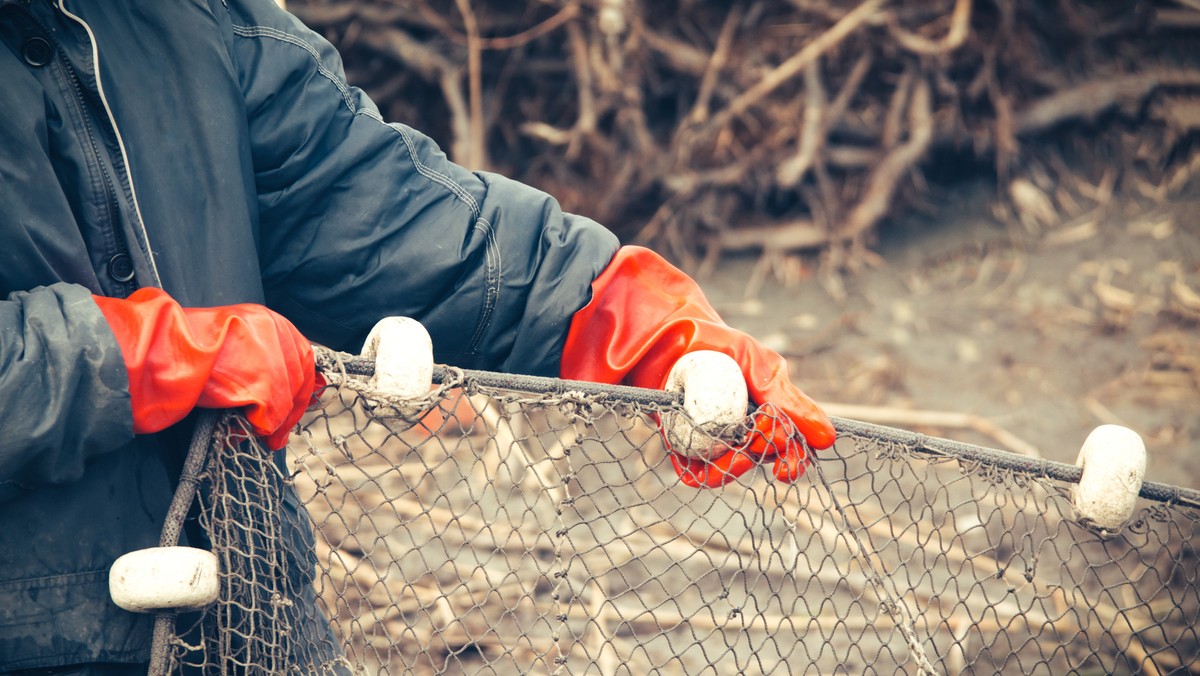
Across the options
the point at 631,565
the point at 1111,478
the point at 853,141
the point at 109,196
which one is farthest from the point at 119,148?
the point at 853,141

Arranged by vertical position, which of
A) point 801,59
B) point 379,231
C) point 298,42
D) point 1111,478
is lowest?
point 801,59

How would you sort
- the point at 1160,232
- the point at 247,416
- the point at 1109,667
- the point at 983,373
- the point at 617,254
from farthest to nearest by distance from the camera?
the point at 1160,232, the point at 983,373, the point at 1109,667, the point at 617,254, the point at 247,416

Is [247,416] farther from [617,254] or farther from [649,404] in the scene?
[617,254]

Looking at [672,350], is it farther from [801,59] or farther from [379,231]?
[801,59]

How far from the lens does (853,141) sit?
528cm

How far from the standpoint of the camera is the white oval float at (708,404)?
163 cm

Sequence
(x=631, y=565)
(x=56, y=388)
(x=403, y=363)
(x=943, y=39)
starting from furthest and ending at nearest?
Answer: (x=943, y=39) → (x=631, y=565) → (x=403, y=363) → (x=56, y=388)

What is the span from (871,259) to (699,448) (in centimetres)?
372

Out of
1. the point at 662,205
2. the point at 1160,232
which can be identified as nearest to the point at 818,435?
the point at 662,205

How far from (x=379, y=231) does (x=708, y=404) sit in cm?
67

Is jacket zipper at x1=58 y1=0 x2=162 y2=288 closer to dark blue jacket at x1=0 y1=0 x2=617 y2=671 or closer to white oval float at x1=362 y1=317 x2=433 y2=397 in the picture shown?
dark blue jacket at x1=0 y1=0 x2=617 y2=671

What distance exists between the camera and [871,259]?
5141 mm

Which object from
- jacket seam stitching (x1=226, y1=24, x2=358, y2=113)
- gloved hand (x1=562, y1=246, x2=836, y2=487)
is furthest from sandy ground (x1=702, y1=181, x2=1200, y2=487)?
jacket seam stitching (x1=226, y1=24, x2=358, y2=113)

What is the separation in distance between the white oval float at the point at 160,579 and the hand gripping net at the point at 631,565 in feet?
0.36
